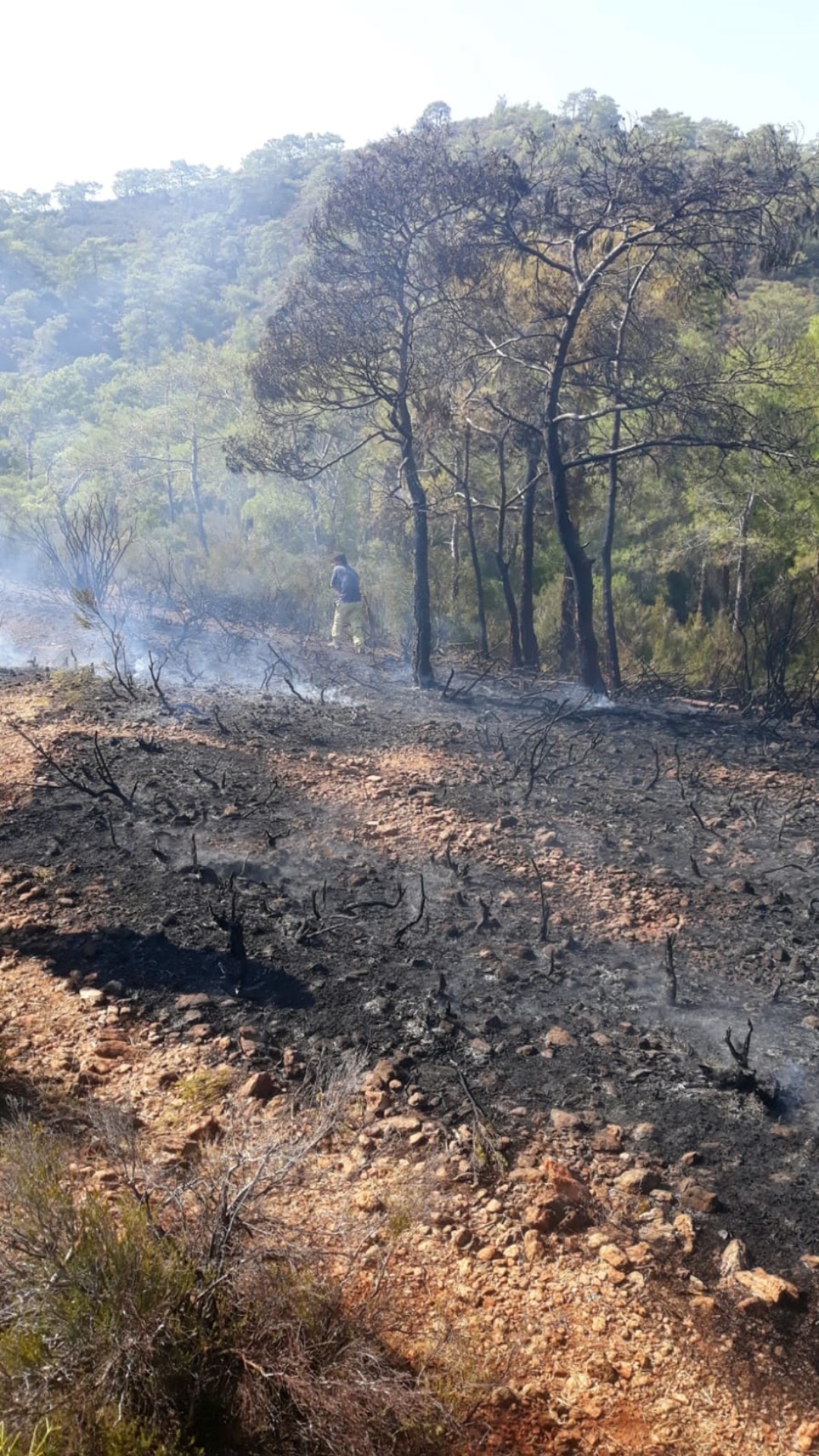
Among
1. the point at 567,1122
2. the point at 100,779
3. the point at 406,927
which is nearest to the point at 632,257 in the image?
the point at 100,779

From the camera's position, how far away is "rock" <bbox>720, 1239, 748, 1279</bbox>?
10.3 ft

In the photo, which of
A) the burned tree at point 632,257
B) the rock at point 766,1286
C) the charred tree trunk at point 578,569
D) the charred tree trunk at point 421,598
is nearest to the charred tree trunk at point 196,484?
the charred tree trunk at point 421,598

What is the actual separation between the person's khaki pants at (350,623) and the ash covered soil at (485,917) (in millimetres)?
6661

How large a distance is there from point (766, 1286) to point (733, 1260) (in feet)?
0.46

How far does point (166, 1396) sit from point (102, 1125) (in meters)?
1.05

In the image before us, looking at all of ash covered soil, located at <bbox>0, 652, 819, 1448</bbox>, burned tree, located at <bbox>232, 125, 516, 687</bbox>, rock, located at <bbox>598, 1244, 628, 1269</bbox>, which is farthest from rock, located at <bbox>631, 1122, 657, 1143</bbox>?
burned tree, located at <bbox>232, 125, 516, 687</bbox>

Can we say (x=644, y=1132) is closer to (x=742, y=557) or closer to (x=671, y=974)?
(x=671, y=974)

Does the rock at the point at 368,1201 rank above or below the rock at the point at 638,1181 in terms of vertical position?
above

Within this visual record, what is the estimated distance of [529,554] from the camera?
14047 mm

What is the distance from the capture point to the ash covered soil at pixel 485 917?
12.9 feet

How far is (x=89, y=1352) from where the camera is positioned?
2.40 metres

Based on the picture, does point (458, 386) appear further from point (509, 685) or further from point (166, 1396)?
point (166, 1396)

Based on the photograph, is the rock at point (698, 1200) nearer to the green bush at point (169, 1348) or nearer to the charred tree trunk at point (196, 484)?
the green bush at point (169, 1348)

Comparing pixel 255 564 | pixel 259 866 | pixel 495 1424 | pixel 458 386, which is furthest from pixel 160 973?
pixel 255 564
